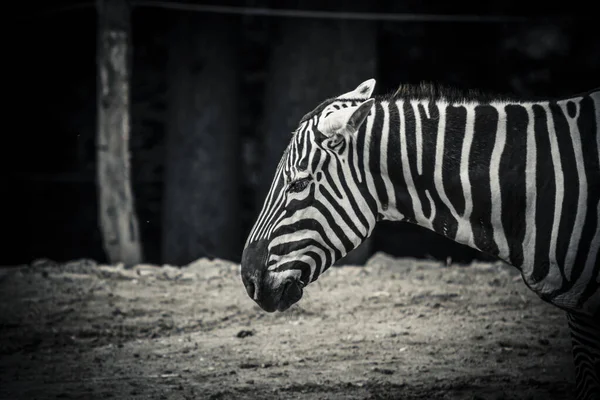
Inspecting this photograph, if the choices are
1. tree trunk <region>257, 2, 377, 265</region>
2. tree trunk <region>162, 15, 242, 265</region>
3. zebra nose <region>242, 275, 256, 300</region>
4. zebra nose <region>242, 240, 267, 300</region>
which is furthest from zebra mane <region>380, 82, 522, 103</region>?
tree trunk <region>162, 15, 242, 265</region>

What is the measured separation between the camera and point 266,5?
9.97 meters

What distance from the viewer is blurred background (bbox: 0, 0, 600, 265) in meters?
8.99

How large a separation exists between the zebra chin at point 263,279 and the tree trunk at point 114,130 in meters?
4.89

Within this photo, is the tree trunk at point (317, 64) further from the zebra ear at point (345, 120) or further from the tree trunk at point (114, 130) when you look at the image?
the zebra ear at point (345, 120)

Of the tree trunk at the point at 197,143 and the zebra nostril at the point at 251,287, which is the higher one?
the tree trunk at the point at 197,143

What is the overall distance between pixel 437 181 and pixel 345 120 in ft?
1.80

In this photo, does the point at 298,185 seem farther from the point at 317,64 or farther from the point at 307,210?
the point at 317,64

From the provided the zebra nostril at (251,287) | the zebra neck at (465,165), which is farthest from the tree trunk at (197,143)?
the zebra neck at (465,165)

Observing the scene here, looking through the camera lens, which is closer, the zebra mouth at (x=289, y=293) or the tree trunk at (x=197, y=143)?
the zebra mouth at (x=289, y=293)

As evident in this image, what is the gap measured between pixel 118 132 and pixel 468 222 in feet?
18.0

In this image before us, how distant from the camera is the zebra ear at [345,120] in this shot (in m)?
3.86

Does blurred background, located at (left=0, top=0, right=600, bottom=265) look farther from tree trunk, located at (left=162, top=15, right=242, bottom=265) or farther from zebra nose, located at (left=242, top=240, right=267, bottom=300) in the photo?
zebra nose, located at (left=242, top=240, right=267, bottom=300)

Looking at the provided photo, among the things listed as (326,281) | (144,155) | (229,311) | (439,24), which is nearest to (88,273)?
(229,311)

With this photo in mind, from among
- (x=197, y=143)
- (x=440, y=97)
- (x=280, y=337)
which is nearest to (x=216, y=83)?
(x=197, y=143)
